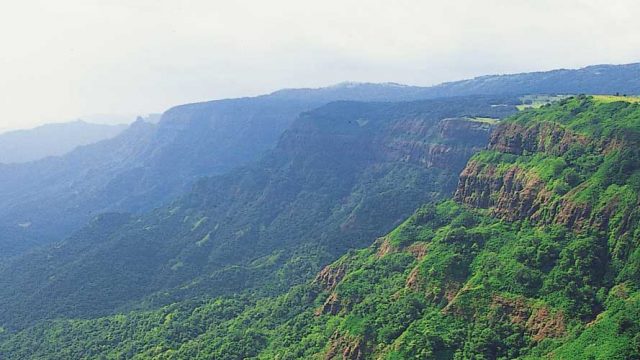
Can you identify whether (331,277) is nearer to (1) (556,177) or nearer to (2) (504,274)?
(2) (504,274)

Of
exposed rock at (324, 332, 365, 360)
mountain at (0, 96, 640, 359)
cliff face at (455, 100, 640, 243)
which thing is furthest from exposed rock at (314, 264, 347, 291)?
cliff face at (455, 100, 640, 243)

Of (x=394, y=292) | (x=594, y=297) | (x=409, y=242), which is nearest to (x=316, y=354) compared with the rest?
(x=394, y=292)

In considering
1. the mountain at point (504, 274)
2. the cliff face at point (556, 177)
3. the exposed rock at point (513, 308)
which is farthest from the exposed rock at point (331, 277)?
the exposed rock at point (513, 308)

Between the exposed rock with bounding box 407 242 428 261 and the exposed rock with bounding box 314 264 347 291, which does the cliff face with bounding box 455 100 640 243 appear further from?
the exposed rock with bounding box 314 264 347 291

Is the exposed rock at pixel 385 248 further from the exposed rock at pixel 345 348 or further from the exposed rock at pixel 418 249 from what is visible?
the exposed rock at pixel 345 348

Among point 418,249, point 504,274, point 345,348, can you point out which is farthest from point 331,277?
point 504,274

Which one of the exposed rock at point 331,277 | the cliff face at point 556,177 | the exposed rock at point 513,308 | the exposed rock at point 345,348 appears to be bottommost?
the exposed rock at point 345,348

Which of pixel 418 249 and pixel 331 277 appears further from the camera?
pixel 331 277

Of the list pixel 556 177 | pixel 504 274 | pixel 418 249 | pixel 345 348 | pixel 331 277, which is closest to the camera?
pixel 504 274
